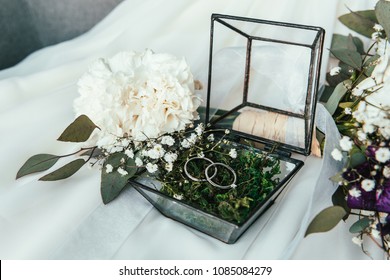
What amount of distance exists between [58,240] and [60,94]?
0.41 meters

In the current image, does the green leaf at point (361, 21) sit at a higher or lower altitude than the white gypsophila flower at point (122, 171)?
higher

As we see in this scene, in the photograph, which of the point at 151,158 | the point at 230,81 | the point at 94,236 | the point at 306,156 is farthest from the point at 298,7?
the point at 94,236

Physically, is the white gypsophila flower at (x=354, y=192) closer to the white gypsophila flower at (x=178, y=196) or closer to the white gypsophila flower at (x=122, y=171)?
the white gypsophila flower at (x=178, y=196)

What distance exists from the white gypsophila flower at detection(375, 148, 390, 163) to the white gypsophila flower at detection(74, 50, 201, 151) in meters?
0.33

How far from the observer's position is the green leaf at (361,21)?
3.33 feet

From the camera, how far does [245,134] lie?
0.82 meters

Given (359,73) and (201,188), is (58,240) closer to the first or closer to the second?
(201,188)

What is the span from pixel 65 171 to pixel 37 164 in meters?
0.06

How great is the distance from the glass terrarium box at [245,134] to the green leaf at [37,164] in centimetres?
18

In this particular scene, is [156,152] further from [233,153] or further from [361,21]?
[361,21]

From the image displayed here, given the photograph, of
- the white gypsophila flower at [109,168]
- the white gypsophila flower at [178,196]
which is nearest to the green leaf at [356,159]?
the white gypsophila flower at [178,196]

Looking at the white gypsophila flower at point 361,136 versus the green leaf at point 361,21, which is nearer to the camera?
the white gypsophila flower at point 361,136

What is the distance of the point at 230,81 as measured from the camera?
A: 0.98 metres

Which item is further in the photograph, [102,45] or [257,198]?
[102,45]
